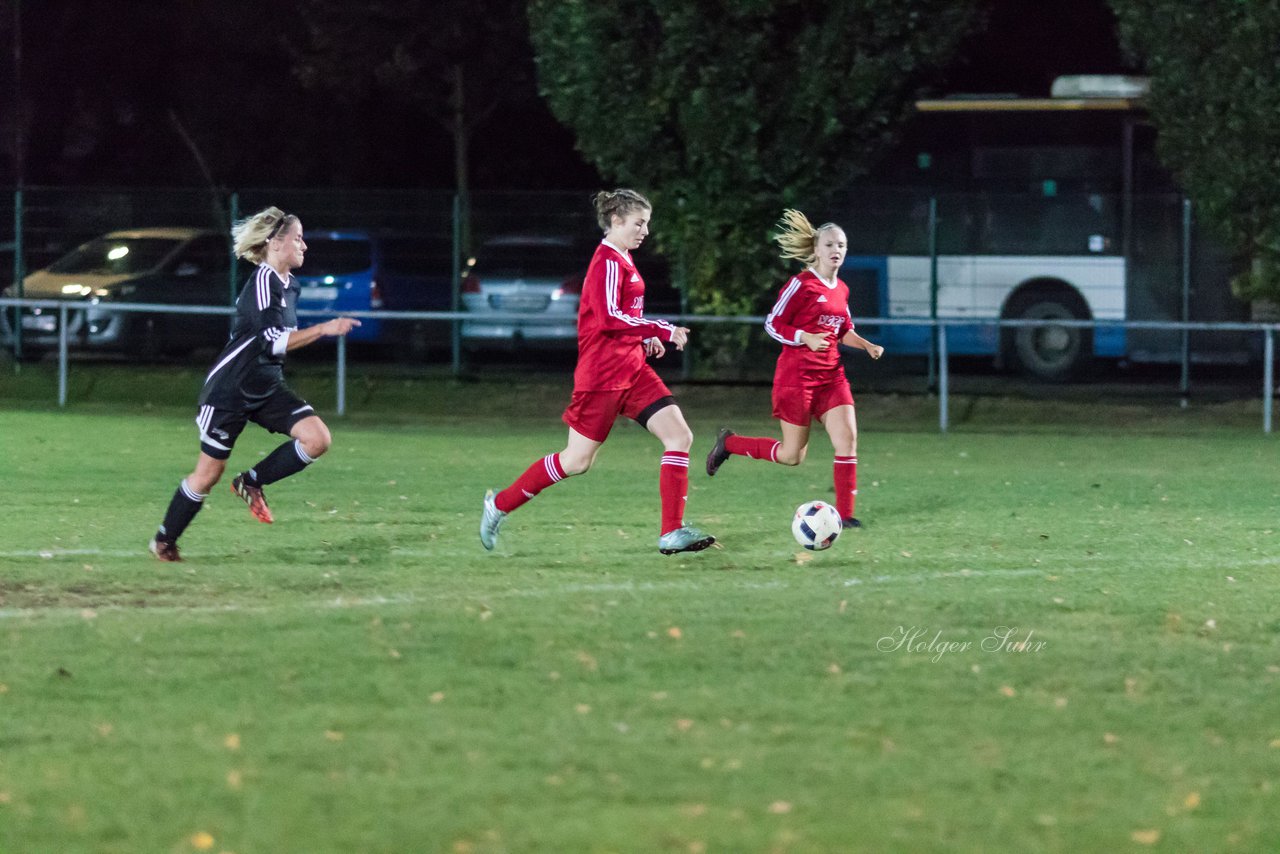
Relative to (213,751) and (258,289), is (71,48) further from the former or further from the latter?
(213,751)

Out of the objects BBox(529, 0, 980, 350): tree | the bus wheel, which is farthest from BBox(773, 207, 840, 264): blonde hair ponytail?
the bus wheel

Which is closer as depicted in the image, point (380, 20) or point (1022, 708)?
point (1022, 708)

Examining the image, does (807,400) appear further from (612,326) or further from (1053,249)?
(1053,249)

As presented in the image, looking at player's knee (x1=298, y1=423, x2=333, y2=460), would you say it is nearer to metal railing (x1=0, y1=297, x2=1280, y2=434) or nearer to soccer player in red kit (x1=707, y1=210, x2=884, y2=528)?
soccer player in red kit (x1=707, y1=210, x2=884, y2=528)

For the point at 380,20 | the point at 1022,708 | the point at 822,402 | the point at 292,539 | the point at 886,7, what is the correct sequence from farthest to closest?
the point at 380,20, the point at 886,7, the point at 822,402, the point at 292,539, the point at 1022,708

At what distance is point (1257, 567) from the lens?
894 centimetres

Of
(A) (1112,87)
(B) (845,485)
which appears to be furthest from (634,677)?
(A) (1112,87)

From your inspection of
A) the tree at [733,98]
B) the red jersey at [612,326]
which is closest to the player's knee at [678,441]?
the red jersey at [612,326]

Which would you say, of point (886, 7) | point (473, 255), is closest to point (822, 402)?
point (886, 7)

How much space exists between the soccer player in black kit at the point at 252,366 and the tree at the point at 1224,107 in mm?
12501

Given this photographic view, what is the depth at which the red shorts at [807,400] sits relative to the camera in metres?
10.4

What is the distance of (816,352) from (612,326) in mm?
1830

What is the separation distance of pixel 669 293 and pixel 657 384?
42.5 feet

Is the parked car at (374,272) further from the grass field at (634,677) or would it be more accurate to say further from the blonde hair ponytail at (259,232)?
the blonde hair ponytail at (259,232)
